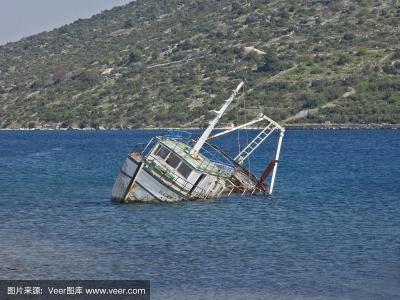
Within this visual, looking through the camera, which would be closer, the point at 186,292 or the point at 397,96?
the point at 186,292

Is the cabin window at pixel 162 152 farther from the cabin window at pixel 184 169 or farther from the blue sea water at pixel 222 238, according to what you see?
the blue sea water at pixel 222 238

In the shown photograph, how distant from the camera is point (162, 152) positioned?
62281mm

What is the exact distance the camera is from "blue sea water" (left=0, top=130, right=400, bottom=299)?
40750 mm

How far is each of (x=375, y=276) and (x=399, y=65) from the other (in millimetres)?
156756

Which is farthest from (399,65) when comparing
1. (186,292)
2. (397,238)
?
(186,292)

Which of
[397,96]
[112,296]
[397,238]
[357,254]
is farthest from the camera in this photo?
[397,96]

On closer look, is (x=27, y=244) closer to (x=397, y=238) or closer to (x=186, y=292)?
(x=186, y=292)

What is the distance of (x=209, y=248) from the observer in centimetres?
A: 4828

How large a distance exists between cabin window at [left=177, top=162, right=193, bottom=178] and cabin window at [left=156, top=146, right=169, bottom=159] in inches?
44.7

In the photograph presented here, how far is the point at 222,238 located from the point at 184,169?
441 inches

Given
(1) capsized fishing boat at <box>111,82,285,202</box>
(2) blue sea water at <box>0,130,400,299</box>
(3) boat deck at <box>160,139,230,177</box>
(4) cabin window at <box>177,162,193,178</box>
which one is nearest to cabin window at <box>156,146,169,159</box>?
(1) capsized fishing boat at <box>111,82,285,202</box>

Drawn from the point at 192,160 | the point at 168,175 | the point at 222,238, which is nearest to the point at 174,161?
the point at 168,175

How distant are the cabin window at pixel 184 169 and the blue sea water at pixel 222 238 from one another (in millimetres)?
1920

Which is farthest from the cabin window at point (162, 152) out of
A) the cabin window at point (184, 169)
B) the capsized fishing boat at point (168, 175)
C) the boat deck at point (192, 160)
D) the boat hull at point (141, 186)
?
the boat hull at point (141, 186)
